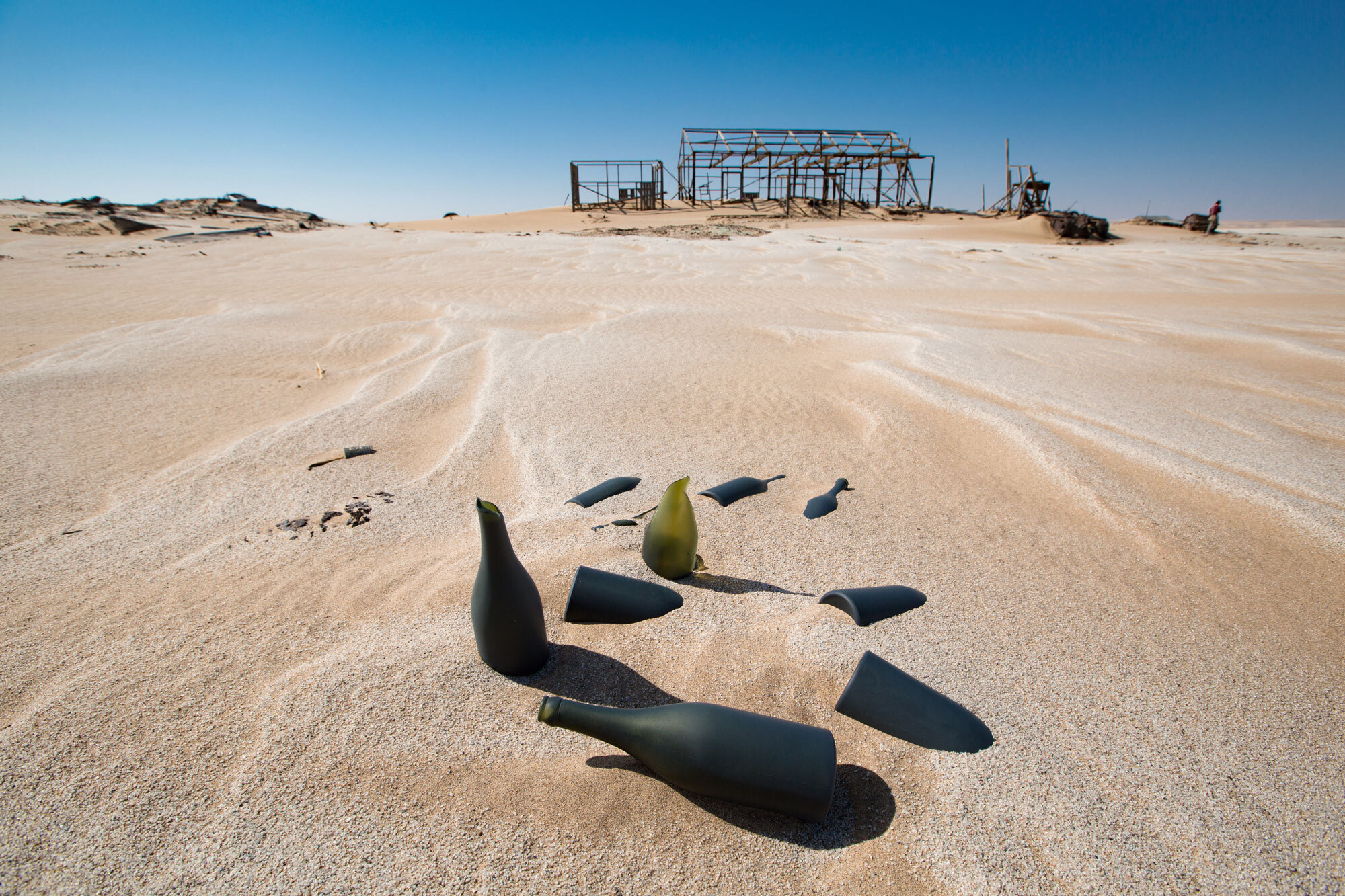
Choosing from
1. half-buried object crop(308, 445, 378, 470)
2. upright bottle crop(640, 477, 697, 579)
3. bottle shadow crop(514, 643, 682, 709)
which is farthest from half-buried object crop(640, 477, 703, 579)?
half-buried object crop(308, 445, 378, 470)

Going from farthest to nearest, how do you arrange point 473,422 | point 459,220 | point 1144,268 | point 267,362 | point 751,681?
point 459,220, point 1144,268, point 267,362, point 473,422, point 751,681

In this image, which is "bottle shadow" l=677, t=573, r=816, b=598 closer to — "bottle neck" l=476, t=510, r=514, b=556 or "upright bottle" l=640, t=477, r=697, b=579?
"upright bottle" l=640, t=477, r=697, b=579

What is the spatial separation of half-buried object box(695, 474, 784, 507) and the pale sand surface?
44 millimetres

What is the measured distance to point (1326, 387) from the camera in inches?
120

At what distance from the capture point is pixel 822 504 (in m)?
1.99

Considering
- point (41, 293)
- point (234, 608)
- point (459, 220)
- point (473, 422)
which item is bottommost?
point (234, 608)

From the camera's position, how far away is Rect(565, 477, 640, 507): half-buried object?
2.00 metres

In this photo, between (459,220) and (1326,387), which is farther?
(459,220)

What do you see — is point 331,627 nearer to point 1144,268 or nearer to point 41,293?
point 41,293

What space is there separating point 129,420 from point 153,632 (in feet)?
6.18

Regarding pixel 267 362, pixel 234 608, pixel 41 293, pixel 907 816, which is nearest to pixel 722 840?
pixel 907 816

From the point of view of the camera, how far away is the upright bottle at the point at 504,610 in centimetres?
114

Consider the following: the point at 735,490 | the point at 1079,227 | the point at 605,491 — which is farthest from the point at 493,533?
the point at 1079,227

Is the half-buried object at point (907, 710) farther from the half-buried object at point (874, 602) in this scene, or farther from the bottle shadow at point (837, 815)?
the half-buried object at point (874, 602)
